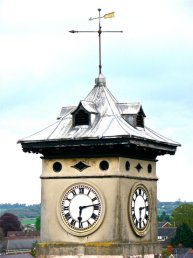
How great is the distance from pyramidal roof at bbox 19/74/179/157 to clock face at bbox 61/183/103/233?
110 cm

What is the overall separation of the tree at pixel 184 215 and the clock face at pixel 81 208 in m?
121

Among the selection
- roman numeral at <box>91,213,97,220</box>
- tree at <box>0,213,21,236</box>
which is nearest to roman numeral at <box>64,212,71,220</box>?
roman numeral at <box>91,213,97,220</box>

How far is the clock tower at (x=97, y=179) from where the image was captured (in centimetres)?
1867

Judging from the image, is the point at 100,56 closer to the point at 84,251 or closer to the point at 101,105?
the point at 101,105

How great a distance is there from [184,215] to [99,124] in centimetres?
12888

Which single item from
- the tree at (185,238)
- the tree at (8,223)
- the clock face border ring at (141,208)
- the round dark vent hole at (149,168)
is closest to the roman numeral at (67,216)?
the clock face border ring at (141,208)

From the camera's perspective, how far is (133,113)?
19.5 metres

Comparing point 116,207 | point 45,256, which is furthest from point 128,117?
point 45,256

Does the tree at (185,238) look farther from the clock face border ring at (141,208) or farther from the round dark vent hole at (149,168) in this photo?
the clock face border ring at (141,208)

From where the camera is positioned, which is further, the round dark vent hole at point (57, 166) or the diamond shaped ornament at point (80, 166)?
the round dark vent hole at point (57, 166)

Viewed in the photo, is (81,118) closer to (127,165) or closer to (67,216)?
(127,165)

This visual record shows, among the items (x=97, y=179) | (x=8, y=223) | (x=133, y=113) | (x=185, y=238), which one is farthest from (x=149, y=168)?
(x=8, y=223)

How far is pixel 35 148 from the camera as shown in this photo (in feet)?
63.5

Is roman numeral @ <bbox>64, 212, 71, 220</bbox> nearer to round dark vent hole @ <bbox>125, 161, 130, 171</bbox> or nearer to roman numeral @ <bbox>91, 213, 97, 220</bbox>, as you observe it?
roman numeral @ <bbox>91, 213, 97, 220</bbox>
